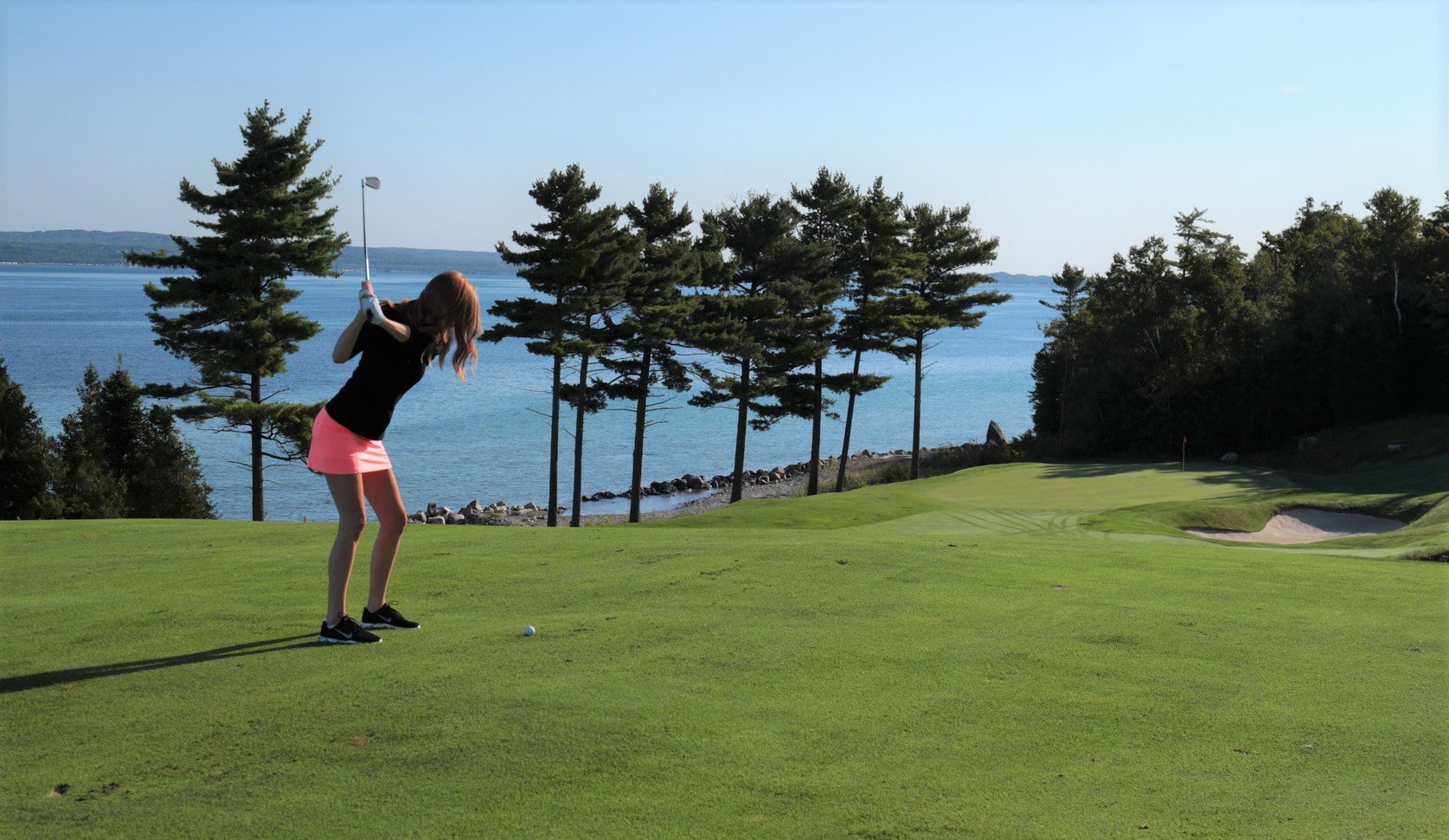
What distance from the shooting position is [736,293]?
145 feet

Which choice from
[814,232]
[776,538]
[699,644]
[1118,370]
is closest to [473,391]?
[814,232]

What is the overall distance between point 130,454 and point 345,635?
3913 cm

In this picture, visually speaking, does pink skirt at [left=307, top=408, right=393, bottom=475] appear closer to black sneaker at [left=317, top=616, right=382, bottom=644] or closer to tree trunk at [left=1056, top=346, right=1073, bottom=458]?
black sneaker at [left=317, top=616, right=382, bottom=644]

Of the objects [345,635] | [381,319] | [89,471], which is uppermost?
[381,319]

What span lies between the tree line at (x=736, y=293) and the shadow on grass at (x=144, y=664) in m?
27.1

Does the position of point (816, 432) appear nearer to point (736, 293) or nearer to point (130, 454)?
point (736, 293)

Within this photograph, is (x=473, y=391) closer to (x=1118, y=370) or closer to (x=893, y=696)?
(x=1118, y=370)

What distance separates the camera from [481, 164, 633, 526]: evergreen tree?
34.4 m

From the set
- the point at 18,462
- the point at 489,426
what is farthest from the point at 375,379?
the point at 489,426

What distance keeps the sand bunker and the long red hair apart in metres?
17.9

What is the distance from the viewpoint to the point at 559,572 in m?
9.01

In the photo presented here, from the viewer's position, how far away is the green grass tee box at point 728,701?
158 inches

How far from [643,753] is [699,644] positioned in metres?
1.81

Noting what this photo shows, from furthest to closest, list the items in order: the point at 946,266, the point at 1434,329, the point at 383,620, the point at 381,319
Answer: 1. the point at 946,266
2. the point at 1434,329
3. the point at 383,620
4. the point at 381,319
